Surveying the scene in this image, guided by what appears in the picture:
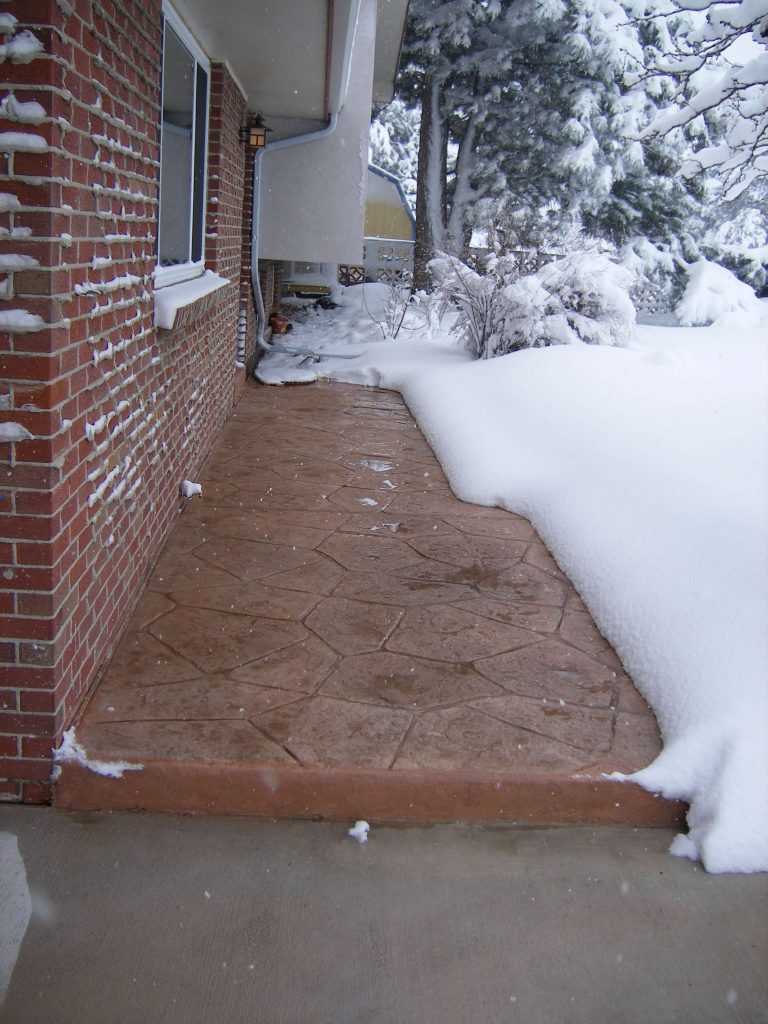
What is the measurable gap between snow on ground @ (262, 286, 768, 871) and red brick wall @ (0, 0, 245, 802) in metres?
1.80

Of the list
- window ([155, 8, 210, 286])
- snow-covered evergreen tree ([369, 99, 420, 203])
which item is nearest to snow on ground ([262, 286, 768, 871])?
window ([155, 8, 210, 286])

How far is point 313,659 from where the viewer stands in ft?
11.4

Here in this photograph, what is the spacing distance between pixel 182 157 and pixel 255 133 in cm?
115

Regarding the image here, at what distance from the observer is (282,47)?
616cm

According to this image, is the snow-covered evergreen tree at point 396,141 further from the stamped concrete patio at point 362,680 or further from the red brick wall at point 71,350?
the red brick wall at point 71,350

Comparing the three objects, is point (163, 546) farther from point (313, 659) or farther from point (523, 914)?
point (523, 914)

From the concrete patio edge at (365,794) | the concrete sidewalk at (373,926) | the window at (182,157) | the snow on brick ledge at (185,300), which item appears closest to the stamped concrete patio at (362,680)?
the concrete patio edge at (365,794)

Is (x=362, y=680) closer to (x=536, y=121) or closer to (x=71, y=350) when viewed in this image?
(x=71, y=350)

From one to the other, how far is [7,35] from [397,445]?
5.15 m

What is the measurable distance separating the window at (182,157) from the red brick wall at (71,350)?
5.04 ft

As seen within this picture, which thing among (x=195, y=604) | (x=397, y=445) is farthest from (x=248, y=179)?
(x=195, y=604)

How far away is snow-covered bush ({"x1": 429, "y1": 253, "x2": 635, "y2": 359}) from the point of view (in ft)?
30.6

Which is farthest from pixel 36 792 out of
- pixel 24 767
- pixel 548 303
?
pixel 548 303

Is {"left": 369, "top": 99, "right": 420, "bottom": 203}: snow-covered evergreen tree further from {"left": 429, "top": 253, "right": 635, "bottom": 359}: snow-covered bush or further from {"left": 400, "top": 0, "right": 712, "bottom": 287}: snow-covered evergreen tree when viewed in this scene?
{"left": 429, "top": 253, "right": 635, "bottom": 359}: snow-covered bush
